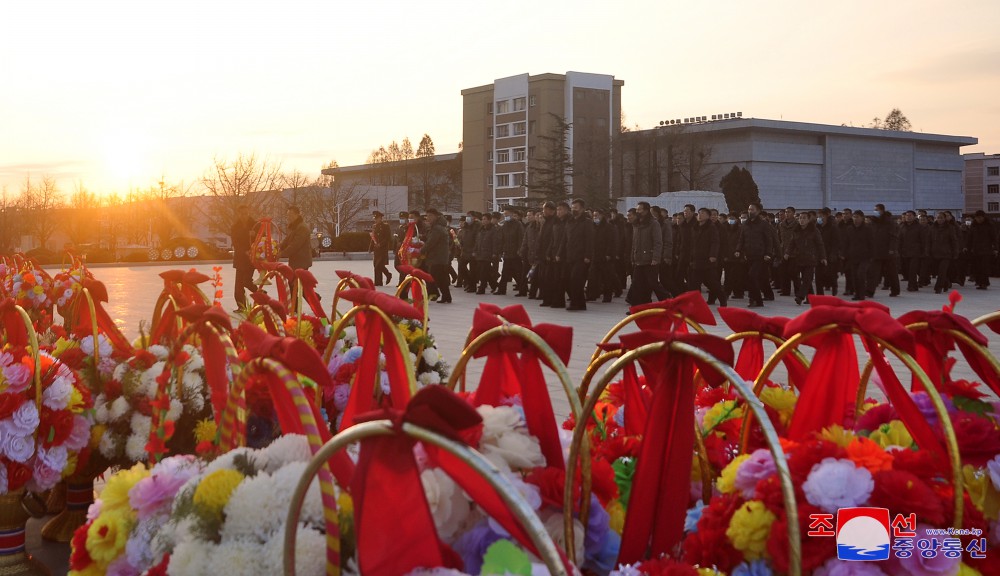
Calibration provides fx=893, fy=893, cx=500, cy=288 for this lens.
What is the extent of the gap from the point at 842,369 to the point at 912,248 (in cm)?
1999

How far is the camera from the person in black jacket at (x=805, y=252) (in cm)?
1619

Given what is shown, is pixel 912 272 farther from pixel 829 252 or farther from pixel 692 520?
pixel 692 520

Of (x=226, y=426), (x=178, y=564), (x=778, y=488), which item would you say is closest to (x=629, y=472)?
(x=778, y=488)

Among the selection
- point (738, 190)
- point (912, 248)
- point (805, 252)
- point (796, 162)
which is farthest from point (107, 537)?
point (796, 162)

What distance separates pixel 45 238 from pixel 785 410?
73433mm

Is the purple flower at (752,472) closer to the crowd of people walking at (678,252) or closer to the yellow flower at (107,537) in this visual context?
the yellow flower at (107,537)

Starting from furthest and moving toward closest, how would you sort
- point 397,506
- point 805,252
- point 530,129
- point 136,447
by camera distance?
point 530,129, point 805,252, point 136,447, point 397,506

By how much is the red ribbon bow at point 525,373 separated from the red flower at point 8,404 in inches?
76.1

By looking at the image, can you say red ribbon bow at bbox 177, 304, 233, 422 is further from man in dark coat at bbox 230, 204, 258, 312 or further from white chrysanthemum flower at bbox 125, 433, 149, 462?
man in dark coat at bbox 230, 204, 258, 312

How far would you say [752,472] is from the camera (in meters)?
1.98

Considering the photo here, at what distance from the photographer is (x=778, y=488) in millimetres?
1866

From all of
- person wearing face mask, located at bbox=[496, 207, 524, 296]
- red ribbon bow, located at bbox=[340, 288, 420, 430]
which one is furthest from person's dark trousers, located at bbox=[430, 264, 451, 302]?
red ribbon bow, located at bbox=[340, 288, 420, 430]

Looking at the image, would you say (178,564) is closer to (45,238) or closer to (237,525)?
(237,525)

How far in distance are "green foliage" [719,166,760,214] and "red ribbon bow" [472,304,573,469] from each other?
6208 cm
